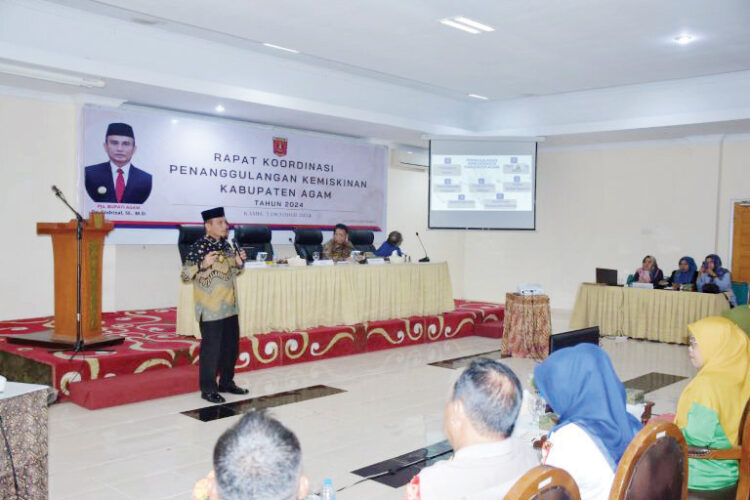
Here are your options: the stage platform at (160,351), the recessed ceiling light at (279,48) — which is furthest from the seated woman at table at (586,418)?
the recessed ceiling light at (279,48)

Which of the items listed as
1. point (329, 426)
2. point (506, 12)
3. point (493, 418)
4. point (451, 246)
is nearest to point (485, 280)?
point (451, 246)

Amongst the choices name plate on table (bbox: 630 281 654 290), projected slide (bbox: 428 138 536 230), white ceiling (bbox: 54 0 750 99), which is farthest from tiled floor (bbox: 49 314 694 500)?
projected slide (bbox: 428 138 536 230)

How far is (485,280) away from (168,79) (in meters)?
6.70

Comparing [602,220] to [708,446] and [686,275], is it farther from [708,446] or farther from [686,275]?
[708,446]

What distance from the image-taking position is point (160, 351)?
5.38 metres

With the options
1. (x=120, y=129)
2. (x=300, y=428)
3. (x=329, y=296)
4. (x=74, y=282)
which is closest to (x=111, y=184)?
(x=120, y=129)

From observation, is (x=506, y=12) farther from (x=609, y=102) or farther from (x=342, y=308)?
(x=609, y=102)

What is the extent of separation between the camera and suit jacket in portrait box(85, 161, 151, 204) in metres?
7.30

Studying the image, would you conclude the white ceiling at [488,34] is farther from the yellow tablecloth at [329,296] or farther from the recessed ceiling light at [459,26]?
the yellow tablecloth at [329,296]

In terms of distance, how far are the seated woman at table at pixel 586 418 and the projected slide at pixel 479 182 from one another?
7.72 m

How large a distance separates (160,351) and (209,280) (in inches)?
40.8

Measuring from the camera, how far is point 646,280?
27.7ft

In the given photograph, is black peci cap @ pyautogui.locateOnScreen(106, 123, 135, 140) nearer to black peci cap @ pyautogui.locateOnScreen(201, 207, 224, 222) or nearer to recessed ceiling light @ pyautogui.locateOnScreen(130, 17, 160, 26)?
recessed ceiling light @ pyautogui.locateOnScreen(130, 17, 160, 26)

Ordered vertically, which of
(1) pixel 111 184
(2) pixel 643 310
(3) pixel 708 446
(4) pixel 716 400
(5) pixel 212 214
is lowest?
(2) pixel 643 310
